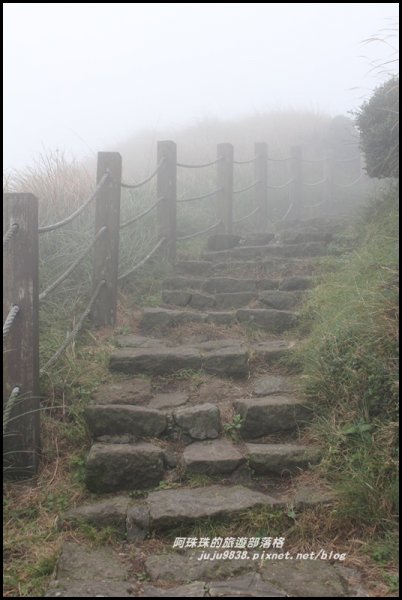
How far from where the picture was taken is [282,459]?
3051 millimetres

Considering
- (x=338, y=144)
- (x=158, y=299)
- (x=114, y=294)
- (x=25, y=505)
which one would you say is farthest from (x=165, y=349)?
(x=338, y=144)

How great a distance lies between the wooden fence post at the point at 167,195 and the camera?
6.31 meters

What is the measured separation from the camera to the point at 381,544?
2467 mm

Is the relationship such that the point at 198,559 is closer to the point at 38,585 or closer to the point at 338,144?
the point at 38,585

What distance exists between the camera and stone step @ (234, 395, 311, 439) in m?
3.34

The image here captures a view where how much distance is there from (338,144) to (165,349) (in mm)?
10143

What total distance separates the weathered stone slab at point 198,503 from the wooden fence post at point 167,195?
12.0 ft

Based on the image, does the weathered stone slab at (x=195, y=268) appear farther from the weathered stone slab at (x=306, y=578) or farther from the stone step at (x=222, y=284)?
the weathered stone slab at (x=306, y=578)

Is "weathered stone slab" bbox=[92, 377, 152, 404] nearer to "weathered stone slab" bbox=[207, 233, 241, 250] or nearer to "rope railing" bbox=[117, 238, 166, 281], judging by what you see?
"rope railing" bbox=[117, 238, 166, 281]

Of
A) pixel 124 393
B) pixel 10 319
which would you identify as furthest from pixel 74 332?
pixel 10 319

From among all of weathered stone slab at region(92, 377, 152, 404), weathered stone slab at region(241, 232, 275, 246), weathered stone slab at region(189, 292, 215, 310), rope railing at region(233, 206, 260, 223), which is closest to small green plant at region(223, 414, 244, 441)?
weathered stone slab at region(92, 377, 152, 404)

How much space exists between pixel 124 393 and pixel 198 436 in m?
0.56

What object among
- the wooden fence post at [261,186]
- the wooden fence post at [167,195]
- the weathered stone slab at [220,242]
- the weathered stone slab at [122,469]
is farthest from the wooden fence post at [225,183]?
the weathered stone slab at [122,469]

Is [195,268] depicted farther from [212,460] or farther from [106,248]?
[212,460]
